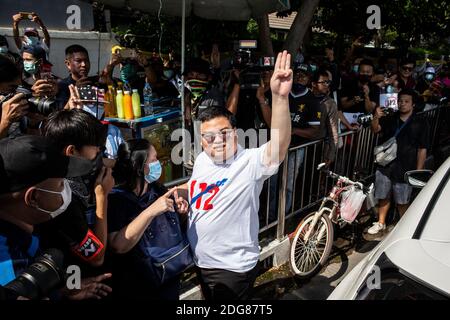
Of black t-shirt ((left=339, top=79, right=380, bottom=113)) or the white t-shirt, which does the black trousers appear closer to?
the white t-shirt

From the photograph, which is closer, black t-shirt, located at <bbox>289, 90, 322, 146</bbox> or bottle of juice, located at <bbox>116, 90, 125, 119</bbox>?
bottle of juice, located at <bbox>116, 90, 125, 119</bbox>

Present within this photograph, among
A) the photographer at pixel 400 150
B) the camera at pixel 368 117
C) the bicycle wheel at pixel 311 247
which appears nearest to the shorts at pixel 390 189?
the photographer at pixel 400 150

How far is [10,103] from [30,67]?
1286mm

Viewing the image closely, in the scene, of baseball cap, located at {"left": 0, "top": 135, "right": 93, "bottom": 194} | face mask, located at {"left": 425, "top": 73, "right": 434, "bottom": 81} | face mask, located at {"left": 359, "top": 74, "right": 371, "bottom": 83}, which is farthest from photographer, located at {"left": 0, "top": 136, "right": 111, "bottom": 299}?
face mask, located at {"left": 425, "top": 73, "right": 434, "bottom": 81}

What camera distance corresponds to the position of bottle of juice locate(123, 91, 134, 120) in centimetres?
396

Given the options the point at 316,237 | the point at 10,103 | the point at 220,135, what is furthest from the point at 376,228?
the point at 10,103

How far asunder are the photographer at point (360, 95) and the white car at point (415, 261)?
322 cm

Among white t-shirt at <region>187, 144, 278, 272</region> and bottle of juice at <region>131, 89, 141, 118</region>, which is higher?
bottle of juice at <region>131, 89, 141, 118</region>

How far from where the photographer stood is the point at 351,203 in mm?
3807

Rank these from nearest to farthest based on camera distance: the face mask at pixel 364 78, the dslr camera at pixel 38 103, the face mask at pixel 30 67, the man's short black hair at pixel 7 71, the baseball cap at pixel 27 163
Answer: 1. the baseball cap at pixel 27 163
2. the dslr camera at pixel 38 103
3. the man's short black hair at pixel 7 71
4. the face mask at pixel 30 67
5. the face mask at pixel 364 78

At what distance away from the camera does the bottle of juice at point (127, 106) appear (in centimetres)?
396

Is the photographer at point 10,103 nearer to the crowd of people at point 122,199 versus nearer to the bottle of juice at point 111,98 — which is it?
the crowd of people at point 122,199

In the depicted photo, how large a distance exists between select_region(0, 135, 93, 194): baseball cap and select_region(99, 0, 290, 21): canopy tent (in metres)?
3.98
